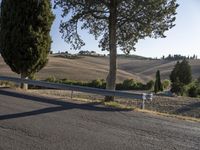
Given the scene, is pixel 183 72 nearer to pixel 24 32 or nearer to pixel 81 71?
pixel 81 71

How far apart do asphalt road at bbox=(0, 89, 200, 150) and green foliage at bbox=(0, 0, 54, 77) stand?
8741mm

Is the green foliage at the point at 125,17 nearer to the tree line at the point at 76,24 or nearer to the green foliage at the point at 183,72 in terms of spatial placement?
the tree line at the point at 76,24

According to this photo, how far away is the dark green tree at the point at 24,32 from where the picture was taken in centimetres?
2198

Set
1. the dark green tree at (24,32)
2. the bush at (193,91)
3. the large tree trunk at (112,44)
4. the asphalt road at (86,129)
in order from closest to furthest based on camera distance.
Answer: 1. the asphalt road at (86,129)
2. the large tree trunk at (112,44)
3. the dark green tree at (24,32)
4. the bush at (193,91)

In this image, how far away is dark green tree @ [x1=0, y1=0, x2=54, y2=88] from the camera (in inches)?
866

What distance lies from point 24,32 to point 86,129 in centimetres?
1339

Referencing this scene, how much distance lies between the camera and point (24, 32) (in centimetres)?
2198

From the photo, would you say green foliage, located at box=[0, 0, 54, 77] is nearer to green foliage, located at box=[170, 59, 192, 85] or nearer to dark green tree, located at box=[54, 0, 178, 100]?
dark green tree, located at box=[54, 0, 178, 100]

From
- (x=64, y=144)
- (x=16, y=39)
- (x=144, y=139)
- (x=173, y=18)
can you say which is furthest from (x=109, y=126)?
(x=16, y=39)

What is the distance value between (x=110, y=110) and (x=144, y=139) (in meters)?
4.41

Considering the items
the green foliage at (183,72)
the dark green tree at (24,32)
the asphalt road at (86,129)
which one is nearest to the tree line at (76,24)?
the dark green tree at (24,32)

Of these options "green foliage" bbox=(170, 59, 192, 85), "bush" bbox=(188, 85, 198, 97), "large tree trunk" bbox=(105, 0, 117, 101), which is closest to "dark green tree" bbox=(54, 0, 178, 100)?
"large tree trunk" bbox=(105, 0, 117, 101)

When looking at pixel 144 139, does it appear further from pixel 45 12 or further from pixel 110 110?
pixel 45 12

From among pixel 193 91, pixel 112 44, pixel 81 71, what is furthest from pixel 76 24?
pixel 81 71
